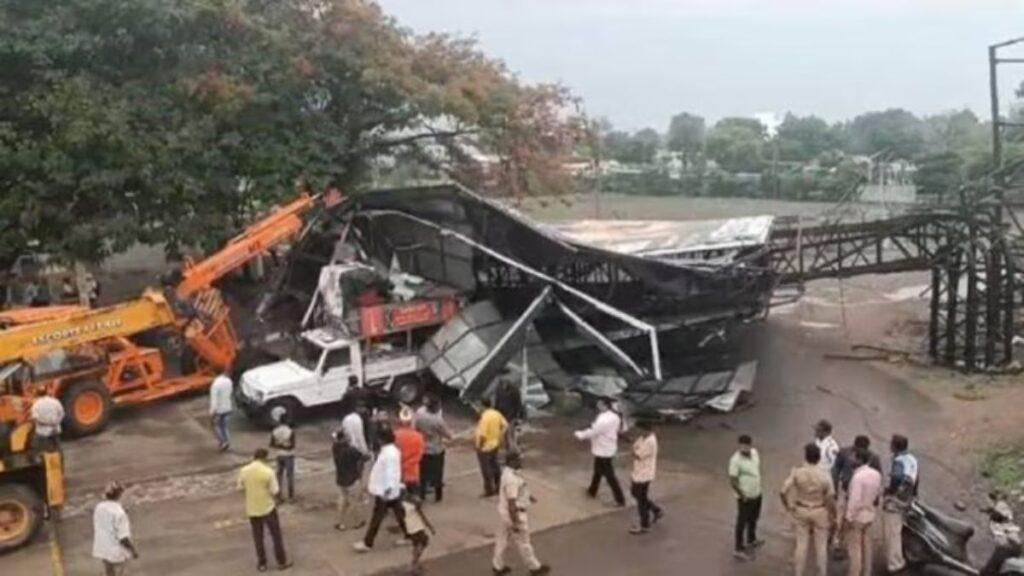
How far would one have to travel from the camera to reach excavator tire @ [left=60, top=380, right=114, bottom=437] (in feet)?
64.6

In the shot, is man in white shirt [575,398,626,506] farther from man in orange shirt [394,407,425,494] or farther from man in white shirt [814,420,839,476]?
man in white shirt [814,420,839,476]

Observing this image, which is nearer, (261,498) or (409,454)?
(261,498)

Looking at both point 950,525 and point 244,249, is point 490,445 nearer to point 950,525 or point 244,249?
point 950,525

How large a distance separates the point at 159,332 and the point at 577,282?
9.16 meters

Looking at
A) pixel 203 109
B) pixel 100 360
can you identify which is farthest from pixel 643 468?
pixel 203 109

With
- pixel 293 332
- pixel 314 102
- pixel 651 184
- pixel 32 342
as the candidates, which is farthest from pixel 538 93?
pixel 651 184

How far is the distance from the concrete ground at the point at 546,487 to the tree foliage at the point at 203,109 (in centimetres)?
614

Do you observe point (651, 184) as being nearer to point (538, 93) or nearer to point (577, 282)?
point (538, 93)

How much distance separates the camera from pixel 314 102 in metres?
28.7

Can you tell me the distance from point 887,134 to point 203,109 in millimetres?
66336

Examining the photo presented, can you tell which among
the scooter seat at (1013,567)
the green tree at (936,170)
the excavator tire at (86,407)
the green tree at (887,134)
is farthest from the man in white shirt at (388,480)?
the green tree at (887,134)

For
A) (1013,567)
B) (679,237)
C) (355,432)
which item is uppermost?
(679,237)

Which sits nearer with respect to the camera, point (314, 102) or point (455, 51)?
point (314, 102)

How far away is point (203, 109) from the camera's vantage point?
26.4 meters
